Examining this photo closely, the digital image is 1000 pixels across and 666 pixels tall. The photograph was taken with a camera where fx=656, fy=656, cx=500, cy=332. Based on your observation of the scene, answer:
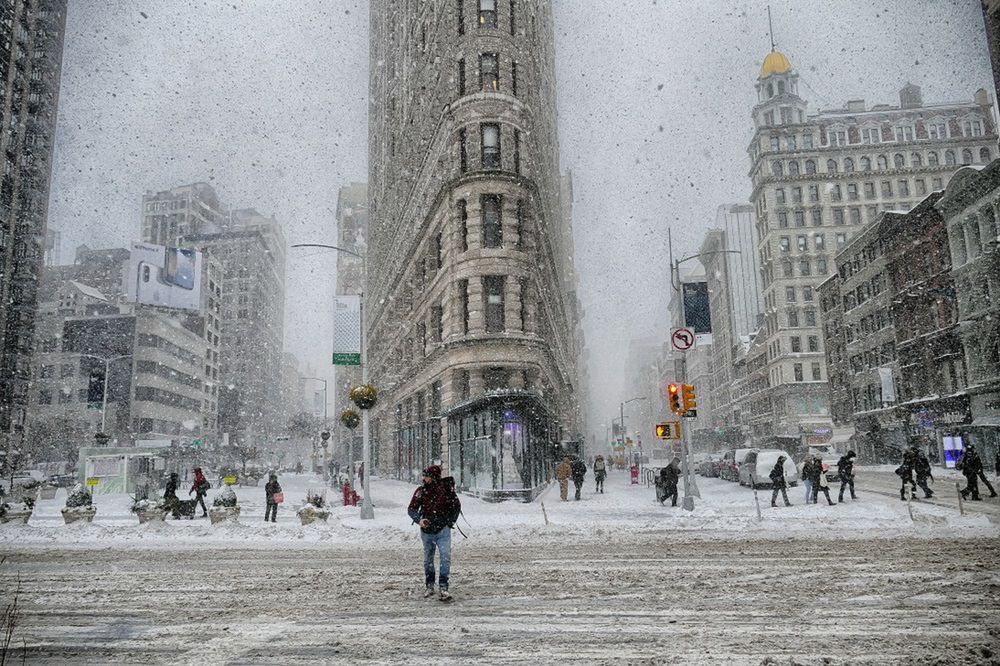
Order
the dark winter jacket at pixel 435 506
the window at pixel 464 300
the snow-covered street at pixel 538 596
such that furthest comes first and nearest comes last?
the window at pixel 464 300
the dark winter jacket at pixel 435 506
the snow-covered street at pixel 538 596

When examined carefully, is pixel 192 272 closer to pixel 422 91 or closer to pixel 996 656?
pixel 422 91

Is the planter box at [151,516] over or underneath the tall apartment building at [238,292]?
underneath

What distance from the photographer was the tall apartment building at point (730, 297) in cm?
12706

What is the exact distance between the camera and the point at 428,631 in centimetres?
670

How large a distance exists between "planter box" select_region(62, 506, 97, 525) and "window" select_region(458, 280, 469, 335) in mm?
16651

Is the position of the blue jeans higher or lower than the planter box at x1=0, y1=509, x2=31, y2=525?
higher

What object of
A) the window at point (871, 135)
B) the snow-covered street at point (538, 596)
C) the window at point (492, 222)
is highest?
the window at point (871, 135)

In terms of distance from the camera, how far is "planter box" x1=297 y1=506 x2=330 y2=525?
18.6 meters

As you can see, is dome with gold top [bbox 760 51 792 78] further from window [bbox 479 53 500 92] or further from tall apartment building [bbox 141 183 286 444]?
tall apartment building [bbox 141 183 286 444]

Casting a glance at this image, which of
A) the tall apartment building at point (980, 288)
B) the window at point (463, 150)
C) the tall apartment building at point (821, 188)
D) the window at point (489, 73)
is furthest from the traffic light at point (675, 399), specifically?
the tall apartment building at point (821, 188)

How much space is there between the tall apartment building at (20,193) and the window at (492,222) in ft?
220

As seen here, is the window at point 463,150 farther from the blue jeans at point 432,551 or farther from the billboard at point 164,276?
the billboard at point 164,276

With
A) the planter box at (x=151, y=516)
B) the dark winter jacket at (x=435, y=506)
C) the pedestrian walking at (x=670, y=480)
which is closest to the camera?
the dark winter jacket at (x=435, y=506)

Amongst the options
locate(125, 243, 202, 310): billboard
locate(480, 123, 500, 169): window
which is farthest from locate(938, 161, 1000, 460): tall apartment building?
locate(125, 243, 202, 310): billboard
